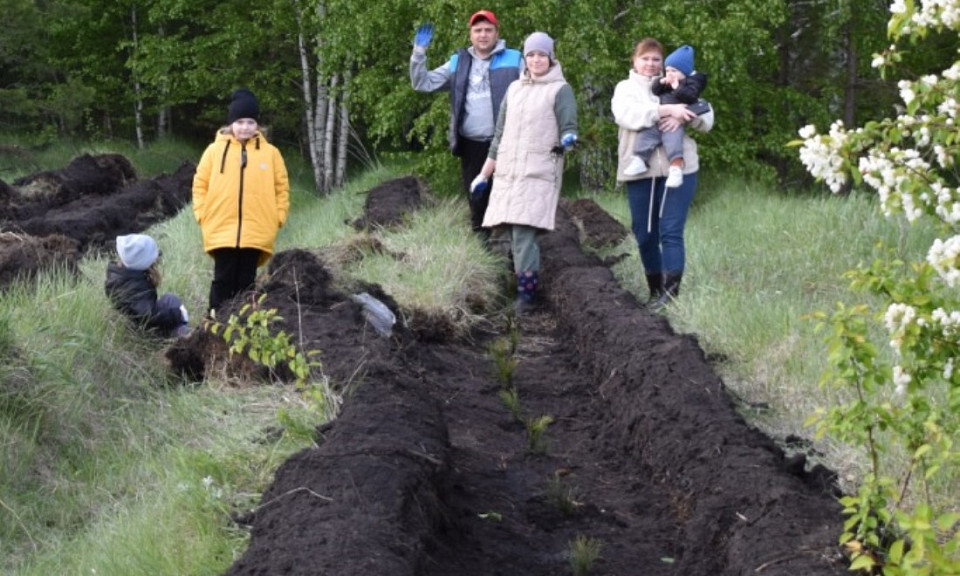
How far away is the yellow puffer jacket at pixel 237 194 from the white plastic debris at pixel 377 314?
2.84ft

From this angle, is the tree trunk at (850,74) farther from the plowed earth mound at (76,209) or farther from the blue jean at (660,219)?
the plowed earth mound at (76,209)

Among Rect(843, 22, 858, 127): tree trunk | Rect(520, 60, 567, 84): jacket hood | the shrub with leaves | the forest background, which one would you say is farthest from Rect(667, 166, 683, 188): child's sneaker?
Rect(843, 22, 858, 127): tree trunk

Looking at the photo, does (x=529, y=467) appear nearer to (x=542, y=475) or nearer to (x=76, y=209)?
(x=542, y=475)

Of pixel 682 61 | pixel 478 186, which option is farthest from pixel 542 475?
pixel 478 186

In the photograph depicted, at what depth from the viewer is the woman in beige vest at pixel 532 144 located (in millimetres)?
9328

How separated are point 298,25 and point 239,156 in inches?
419

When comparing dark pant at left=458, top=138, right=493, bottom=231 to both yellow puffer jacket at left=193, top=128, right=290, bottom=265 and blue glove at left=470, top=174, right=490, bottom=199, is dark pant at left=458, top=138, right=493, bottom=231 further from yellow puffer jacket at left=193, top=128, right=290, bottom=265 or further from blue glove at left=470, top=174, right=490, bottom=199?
yellow puffer jacket at left=193, top=128, right=290, bottom=265

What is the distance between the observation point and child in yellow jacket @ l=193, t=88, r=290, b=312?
8367 millimetres

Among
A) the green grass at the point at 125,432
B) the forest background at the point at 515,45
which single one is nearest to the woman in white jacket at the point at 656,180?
the green grass at the point at 125,432

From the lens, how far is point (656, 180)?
889 centimetres

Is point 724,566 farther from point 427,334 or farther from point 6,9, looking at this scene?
point 6,9

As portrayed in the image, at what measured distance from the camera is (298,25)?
734 inches

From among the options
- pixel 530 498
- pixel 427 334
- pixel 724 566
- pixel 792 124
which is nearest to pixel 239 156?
pixel 427 334

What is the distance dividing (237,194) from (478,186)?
2.26 meters
